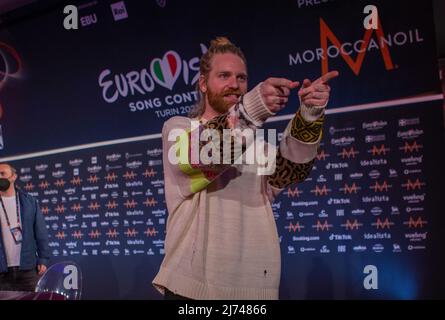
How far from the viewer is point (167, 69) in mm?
3545

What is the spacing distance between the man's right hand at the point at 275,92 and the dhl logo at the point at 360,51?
162 centimetres

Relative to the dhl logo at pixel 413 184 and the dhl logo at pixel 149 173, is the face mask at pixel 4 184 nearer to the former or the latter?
the dhl logo at pixel 149 173

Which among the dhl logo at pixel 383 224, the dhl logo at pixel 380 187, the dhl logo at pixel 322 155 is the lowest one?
the dhl logo at pixel 383 224

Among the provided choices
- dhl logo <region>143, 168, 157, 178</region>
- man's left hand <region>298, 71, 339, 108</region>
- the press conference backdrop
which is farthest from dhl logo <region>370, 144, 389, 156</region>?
dhl logo <region>143, 168, 157, 178</region>

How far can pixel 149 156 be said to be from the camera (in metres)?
3.58

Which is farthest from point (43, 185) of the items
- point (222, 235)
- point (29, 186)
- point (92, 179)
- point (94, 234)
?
point (222, 235)

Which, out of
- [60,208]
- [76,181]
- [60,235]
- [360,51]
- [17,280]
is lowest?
[17,280]

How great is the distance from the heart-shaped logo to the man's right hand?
2194mm

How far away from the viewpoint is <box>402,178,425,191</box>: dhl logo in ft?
8.73

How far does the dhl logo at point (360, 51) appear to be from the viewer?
2797 millimetres

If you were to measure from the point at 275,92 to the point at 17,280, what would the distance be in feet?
9.61

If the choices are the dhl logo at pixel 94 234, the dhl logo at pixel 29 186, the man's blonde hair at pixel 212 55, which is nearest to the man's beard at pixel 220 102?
the man's blonde hair at pixel 212 55

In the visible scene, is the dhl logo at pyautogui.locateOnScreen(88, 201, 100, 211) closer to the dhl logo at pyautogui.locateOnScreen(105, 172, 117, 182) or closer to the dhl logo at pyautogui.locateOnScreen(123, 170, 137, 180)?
the dhl logo at pyautogui.locateOnScreen(105, 172, 117, 182)

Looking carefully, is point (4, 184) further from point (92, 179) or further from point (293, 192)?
point (293, 192)
